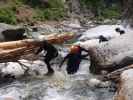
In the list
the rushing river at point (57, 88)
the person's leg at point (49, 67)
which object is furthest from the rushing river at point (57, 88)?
the person's leg at point (49, 67)

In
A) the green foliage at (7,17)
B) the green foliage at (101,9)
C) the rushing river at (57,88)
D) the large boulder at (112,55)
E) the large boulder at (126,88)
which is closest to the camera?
the large boulder at (126,88)

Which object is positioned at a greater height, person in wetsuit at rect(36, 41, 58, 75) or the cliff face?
person in wetsuit at rect(36, 41, 58, 75)

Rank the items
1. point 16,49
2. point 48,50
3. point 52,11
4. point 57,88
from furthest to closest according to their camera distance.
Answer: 1. point 52,11
2. point 48,50
3. point 16,49
4. point 57,88

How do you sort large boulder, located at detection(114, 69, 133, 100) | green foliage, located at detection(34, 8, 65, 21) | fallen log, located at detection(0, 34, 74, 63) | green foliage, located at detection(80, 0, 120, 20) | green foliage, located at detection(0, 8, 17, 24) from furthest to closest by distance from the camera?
green foliage, located at detection(80, 0, 120, 20), green foliage, located at detection(34, 8, 65, 21), green foliage, located at detection(0, 8, 17, 24), fallen log, located at detection(0, 34, 74, 63), large boulder, located at detection(114, 69, 133, 100)

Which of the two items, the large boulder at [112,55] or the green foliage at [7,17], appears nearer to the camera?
the large boulder at [112,55]

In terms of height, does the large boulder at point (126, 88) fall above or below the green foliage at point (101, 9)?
above

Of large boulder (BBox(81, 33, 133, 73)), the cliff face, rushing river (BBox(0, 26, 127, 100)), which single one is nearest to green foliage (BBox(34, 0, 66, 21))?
the cliff face

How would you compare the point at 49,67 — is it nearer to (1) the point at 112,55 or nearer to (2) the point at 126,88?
(1) the point at 112,55

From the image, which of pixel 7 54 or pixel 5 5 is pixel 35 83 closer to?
pixel 7 54

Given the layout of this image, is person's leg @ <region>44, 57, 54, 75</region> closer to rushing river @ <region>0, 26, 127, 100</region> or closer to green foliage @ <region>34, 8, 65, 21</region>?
rushing river @ <region>0, 26, 127, 100</region>

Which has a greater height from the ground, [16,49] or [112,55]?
[16,49]

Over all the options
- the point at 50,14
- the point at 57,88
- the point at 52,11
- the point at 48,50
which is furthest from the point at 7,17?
the point at 57,88

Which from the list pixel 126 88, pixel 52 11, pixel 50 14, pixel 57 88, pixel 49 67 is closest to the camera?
pixel 126 88

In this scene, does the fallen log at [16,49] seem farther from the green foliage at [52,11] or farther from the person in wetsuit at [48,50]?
the green foliage at [52,11]
